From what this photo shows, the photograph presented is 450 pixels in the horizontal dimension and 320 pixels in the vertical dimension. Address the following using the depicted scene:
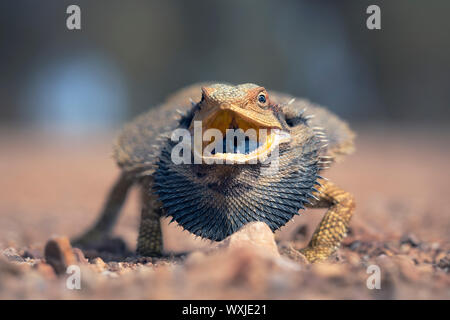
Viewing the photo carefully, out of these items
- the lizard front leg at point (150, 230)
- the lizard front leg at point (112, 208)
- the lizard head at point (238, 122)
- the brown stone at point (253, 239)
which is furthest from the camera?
the lizard front leg at point (112, 208)

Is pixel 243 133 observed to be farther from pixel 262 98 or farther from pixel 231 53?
pixel 231 53

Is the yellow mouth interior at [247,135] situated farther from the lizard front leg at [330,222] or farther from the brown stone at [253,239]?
the lizard front leg at [330,222]

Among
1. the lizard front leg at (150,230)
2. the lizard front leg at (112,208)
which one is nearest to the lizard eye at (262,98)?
the lizard front leg at (150,230)

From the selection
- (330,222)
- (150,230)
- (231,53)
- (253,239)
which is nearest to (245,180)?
(253,239)

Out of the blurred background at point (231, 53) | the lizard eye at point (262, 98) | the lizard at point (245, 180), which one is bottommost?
the lizard at point (245, 180)

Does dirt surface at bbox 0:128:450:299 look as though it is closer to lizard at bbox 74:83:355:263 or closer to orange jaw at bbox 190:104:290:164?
lizard at bbox 74:83:355:263

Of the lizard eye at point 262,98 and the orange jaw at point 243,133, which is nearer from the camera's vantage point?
the orange jaw at point 243,133
